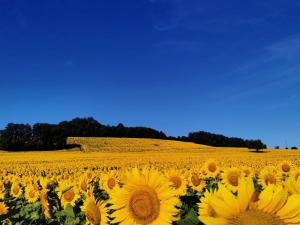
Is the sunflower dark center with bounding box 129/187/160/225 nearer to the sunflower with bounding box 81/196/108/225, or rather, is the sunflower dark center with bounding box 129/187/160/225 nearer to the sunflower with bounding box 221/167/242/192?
the sunflower with bounding box 81/196/108/225

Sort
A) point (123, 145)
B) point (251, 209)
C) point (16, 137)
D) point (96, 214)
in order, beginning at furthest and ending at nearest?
point (16, 137), point (123, 145), point (96, 214), point (251, 209)

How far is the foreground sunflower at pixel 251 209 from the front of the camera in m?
2.14

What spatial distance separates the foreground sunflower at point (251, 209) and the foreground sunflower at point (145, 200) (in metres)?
1.00

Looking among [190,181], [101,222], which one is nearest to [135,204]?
[101,222]

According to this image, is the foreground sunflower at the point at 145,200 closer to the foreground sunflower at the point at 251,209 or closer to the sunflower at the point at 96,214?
the sunflower at the point at 96,214

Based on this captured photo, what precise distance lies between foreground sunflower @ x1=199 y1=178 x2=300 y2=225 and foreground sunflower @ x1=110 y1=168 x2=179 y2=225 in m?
1.00

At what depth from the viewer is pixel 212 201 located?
216 cm

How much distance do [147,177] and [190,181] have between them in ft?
17.4

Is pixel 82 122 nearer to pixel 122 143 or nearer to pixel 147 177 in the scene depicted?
pixel 122 143

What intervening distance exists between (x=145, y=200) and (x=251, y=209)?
3.79 feet

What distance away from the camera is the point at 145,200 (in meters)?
3.26

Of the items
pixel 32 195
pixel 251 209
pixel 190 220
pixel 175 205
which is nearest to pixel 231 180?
pixel 190 220

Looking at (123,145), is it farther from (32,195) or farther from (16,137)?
(32,195)

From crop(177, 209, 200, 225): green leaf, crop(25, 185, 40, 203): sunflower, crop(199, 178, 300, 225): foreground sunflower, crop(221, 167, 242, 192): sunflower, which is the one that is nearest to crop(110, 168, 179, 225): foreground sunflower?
crop(177, 209, 200, 225): green leaf
